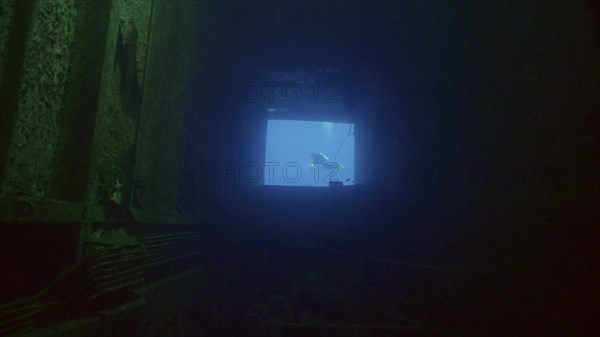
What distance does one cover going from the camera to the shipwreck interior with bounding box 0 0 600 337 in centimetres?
182

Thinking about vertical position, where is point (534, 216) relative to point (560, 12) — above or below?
below

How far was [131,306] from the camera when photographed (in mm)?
1984

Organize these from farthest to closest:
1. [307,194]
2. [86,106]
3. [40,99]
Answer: [307,194] < [86,106] < [40,99]

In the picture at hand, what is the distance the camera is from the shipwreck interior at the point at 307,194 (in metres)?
1.82

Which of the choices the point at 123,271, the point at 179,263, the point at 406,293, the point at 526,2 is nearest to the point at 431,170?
the point at 406,293

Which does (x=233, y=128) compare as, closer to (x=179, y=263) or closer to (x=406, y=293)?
(x=179, y=263)

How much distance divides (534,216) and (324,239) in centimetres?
322

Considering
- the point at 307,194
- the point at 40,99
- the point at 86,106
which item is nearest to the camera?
the point at 40,99

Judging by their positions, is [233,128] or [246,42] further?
[233,128]

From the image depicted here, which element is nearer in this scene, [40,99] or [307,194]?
[40,99]

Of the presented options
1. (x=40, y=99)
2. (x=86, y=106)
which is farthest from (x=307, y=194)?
(x=40, y=99)

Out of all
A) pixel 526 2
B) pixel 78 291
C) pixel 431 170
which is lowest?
pixel 78 291

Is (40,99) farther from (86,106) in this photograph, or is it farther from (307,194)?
(307,194)

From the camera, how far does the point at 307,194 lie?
19.7ft
